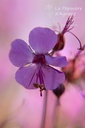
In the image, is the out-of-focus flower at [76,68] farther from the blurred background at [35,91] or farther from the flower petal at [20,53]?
the flower petal at [20,53]

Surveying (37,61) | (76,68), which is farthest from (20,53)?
(76,68)

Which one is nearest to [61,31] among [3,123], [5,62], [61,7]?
[61,7]

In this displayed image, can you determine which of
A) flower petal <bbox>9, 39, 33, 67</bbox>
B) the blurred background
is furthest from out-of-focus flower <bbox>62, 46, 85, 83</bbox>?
flower petal <bbox>9, 39, 33, 67</bbox>

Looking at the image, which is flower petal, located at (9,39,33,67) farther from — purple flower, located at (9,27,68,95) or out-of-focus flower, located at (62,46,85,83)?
out-of-focus flower, located at (62,46,85,83)

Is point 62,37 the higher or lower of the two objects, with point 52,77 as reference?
higher

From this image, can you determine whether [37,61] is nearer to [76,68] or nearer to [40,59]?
[40,59]

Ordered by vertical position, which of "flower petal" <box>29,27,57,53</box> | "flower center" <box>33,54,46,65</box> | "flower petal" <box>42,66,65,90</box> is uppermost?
"flower petal" <box>29,27,57,53</box>

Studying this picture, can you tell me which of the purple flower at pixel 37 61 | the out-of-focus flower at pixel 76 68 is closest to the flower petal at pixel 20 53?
the purple flower at pixel 37 61

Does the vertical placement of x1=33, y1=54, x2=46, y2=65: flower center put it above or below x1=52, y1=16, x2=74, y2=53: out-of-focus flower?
below
